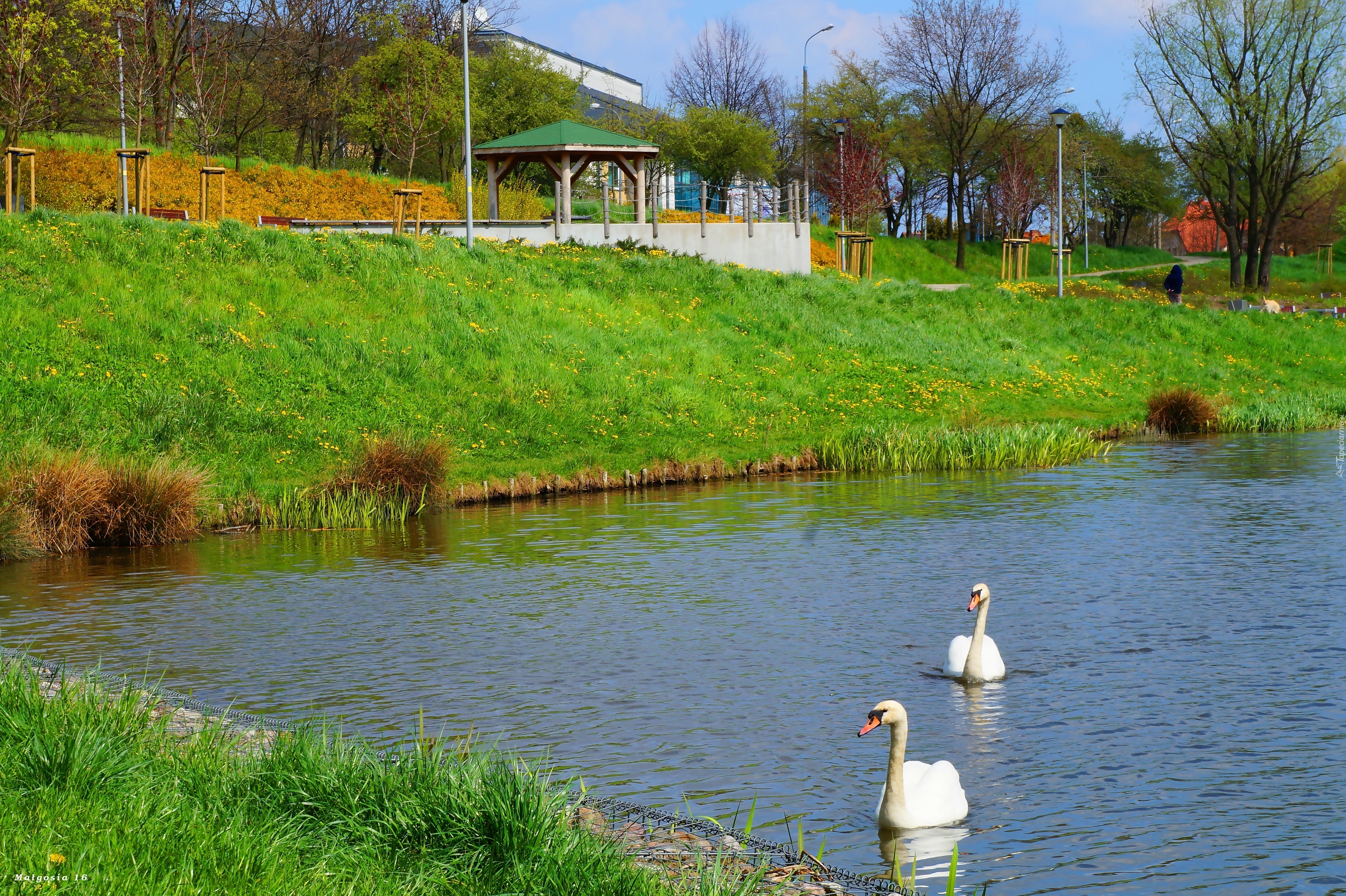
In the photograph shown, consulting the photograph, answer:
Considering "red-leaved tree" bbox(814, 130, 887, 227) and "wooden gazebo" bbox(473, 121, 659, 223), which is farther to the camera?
"red-leaved tree" bbox(814, 130, 887, 227)

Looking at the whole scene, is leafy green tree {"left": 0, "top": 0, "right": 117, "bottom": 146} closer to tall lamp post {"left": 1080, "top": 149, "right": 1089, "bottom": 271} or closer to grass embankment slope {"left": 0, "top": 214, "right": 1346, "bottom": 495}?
grass embankment slope {"left": 0, "top": 214, "right": 1346, "bottom": 495}

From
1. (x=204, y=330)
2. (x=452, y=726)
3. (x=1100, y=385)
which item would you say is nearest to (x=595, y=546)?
(x=452, y=726)

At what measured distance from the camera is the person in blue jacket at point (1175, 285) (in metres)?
45.3

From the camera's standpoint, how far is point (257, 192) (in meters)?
47.9

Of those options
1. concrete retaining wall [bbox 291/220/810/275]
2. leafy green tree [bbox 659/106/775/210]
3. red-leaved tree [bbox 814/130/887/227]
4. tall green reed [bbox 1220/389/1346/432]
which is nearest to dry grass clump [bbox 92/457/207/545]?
concrete retaining wall [bbox 291/220/810/275]

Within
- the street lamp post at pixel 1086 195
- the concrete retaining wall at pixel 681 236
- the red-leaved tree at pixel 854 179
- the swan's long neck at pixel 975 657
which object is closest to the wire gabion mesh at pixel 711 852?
the swan's long neck at pixel 975 657

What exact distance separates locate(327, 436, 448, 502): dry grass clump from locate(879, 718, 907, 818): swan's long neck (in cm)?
1355

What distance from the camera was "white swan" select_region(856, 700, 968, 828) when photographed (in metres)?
7.16

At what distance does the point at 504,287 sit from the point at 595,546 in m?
15.6

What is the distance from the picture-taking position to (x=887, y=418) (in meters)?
28.8

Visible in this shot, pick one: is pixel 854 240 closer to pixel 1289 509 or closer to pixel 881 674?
pixel 1289 509

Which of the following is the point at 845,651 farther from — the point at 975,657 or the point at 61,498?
the point at 61,498

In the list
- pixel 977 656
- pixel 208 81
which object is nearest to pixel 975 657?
pixel 977 656

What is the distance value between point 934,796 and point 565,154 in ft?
123
